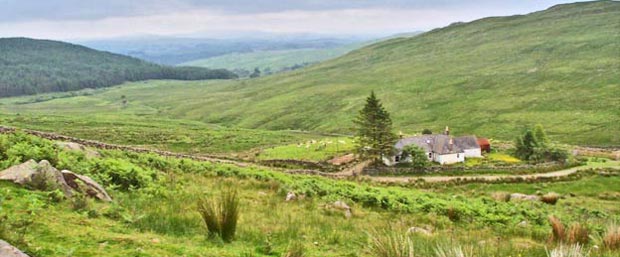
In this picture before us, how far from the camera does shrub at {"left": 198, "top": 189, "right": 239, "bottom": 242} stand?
10920 mm

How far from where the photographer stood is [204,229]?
462 inches

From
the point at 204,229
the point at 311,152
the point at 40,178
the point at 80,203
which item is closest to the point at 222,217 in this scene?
the point at 204,229

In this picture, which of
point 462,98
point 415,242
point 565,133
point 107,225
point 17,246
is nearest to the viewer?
point 17,246

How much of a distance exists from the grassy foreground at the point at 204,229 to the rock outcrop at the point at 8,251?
61 cm

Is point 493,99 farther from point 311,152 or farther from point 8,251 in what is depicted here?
point 8,251

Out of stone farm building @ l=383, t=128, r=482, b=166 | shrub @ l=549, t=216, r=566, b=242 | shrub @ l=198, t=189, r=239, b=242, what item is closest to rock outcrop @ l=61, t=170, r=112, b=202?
shrub @ l=198, t=189, r=239, b=242

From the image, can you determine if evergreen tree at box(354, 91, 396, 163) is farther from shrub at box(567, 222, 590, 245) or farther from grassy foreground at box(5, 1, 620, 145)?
grassy foreground at box(5, 1, 620, 145)

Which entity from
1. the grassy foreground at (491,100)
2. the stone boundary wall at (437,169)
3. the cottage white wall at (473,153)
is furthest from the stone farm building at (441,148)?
the grassy foreground at (491,100)

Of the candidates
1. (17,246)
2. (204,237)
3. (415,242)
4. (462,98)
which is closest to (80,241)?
(17,246)

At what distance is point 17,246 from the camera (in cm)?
811

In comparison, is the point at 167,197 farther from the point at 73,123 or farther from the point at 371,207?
the point at 73,123

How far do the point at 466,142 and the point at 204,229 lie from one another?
6401cm

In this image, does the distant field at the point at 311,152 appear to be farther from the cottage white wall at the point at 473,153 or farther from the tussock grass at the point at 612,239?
the tussock grass at the point at 612,239

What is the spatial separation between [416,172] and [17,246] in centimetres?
5482
